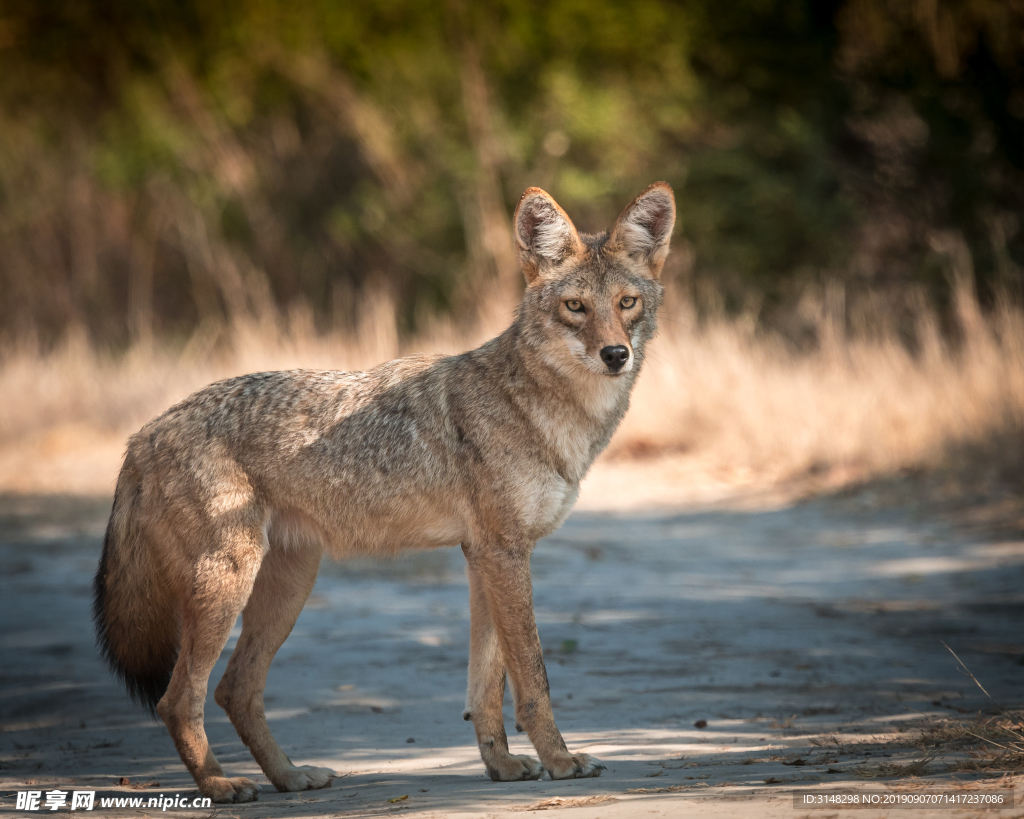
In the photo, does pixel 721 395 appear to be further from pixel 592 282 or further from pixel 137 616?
pixel 137 616

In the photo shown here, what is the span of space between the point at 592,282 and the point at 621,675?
2.03 metres

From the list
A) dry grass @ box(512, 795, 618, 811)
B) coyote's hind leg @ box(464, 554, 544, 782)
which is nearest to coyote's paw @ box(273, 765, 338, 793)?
coyote's hind leg @ box(464, 554, 544, 782)

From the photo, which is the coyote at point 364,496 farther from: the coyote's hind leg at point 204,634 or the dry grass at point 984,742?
the dry grass at point 984,742

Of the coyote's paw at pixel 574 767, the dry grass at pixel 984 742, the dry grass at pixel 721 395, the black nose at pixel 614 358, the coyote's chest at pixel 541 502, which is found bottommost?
the dry grass at pixel 721 395

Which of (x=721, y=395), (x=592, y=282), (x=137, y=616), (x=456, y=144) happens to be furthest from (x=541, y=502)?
(x=456, y=144)

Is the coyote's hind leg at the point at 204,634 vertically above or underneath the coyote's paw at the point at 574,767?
above

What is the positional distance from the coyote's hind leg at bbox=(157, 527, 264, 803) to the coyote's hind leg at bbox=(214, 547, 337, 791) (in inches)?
7.7

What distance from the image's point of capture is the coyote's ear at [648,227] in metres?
4.54

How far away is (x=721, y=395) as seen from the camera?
1217 centimetres

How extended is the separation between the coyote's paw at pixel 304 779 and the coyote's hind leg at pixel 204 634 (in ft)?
0.47

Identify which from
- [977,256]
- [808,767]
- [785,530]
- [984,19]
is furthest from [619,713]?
[984,19]

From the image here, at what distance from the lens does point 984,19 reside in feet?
61.7

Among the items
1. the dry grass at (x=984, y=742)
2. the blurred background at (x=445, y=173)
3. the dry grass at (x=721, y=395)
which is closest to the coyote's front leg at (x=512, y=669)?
the dry grass at (x=984, y=742)

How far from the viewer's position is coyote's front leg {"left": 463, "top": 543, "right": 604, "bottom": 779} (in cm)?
378
